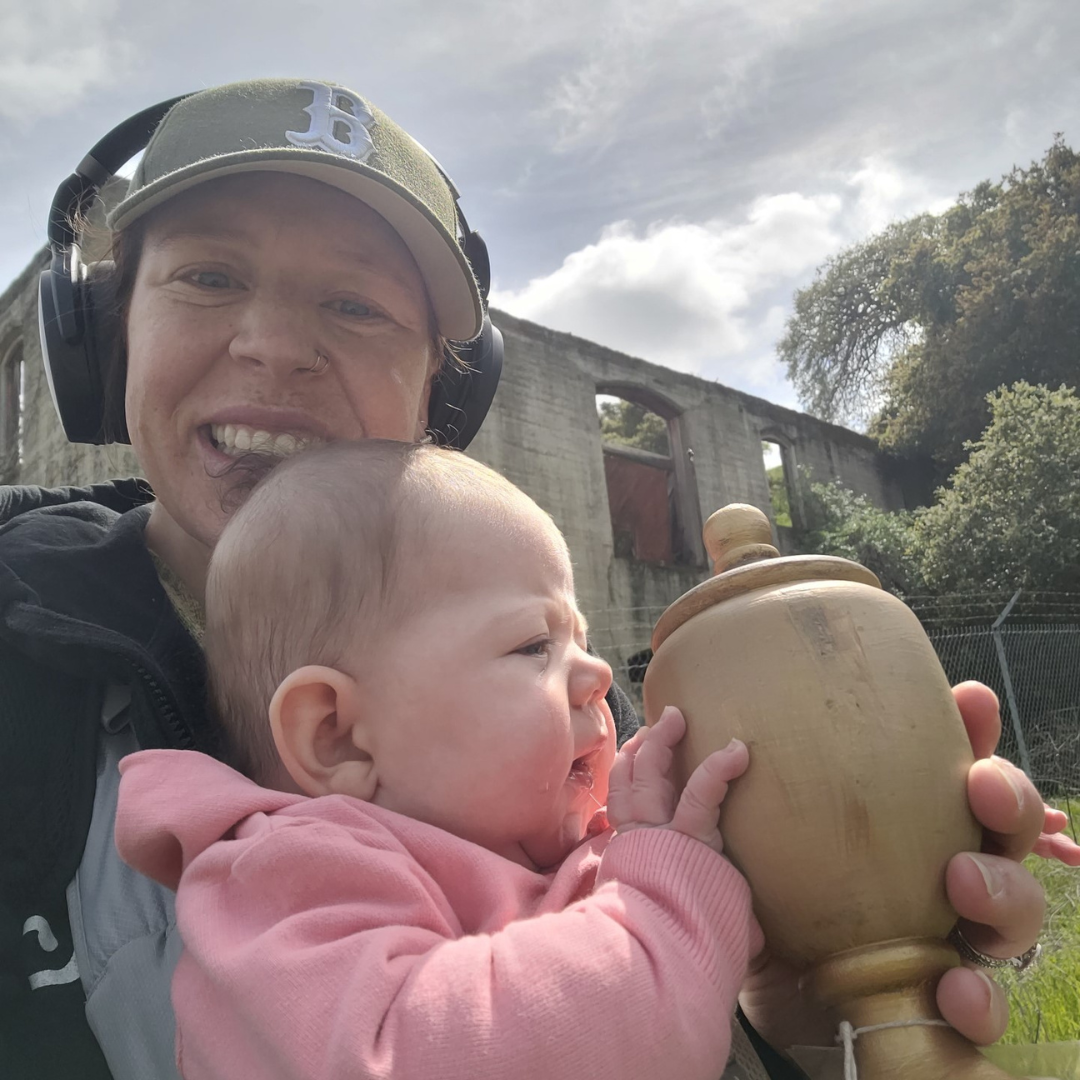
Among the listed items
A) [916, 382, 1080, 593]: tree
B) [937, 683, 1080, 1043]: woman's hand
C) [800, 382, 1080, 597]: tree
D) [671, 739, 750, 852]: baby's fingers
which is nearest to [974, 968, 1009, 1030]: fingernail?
[937, 683, 1080, 1043]: woman's hand

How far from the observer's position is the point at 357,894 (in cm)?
96

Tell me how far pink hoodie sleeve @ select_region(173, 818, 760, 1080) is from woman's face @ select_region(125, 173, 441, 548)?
2.53 ft

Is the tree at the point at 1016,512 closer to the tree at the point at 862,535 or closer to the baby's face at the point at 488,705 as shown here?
the tree at the point at 862,535

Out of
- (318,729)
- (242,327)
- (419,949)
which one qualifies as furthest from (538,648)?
(242,327)

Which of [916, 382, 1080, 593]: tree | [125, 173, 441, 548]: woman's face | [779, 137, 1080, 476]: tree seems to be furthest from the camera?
[779, 137, 1080, 476]: tree

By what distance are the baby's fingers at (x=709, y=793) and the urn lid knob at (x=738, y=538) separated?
0.31 metres

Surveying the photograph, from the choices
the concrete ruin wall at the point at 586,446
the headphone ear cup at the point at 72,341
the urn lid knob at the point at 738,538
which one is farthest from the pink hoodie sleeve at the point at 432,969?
the concrete ruin wall at the point at 586,446

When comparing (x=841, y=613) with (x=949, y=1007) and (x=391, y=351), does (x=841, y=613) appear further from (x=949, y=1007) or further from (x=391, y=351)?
(x=391, y=351)

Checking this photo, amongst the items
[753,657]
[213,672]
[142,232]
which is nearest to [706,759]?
[753,657]

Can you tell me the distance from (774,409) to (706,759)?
17.7 meters

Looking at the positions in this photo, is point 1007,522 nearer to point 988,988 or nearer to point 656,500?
point 656,500

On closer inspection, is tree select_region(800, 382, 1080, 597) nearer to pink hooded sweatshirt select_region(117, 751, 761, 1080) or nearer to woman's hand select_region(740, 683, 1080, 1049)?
woman's hand select_region(740, 683, 1080, 1049)

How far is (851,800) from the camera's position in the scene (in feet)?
2.93

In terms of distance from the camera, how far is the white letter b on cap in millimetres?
1506
